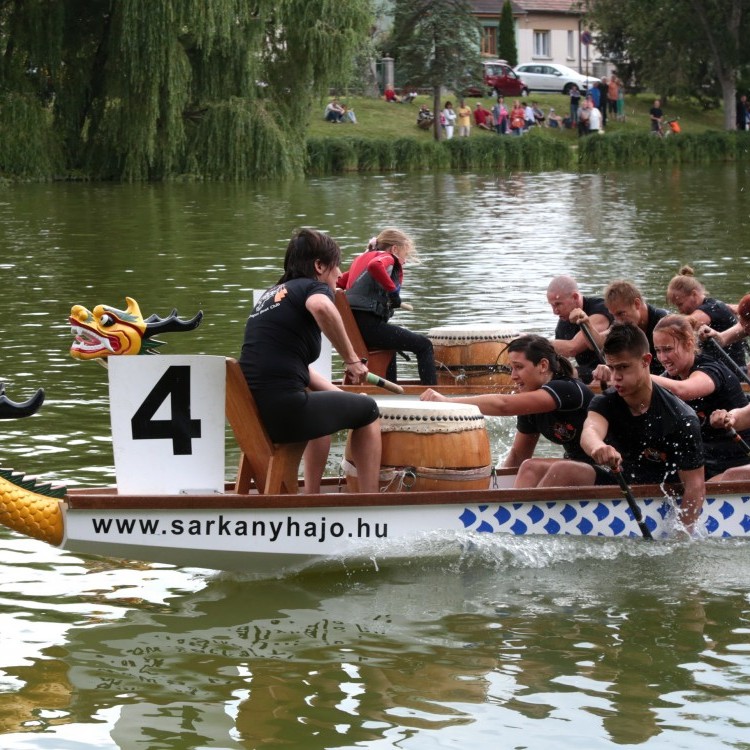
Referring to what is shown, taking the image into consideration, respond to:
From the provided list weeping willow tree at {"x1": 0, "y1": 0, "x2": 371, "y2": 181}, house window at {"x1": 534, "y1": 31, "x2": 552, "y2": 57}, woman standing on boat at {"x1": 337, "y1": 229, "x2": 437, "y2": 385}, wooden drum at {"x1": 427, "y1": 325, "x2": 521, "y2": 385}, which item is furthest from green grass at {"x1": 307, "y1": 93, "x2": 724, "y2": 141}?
woman standing on boat at {"x1": 337, "y1": 229, "x2": 437, "y2": 385}

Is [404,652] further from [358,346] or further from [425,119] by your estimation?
[425,119]

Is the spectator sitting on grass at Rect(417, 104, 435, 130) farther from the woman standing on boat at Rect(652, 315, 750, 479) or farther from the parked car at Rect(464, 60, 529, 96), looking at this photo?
the woman standing on boat at Rect(652, 315, 750, 479)

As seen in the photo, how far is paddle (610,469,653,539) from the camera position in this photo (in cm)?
848

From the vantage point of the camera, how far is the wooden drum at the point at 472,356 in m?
13.2

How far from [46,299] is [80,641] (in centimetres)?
1312

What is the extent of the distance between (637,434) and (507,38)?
7415 cm

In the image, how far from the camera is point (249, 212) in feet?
108

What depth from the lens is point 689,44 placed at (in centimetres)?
6438

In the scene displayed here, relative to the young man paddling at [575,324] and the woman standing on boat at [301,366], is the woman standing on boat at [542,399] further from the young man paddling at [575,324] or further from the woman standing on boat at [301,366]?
the young man paddling at [575,324]

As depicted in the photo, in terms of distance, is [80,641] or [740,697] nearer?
[740,697]

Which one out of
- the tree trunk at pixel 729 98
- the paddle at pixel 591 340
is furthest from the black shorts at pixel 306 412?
the tree trunk at pixel 729 98

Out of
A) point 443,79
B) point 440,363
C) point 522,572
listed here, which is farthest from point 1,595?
point 443,79

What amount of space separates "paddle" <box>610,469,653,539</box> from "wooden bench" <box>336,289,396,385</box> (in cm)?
394

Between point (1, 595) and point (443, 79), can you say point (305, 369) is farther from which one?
point (443, 79)
